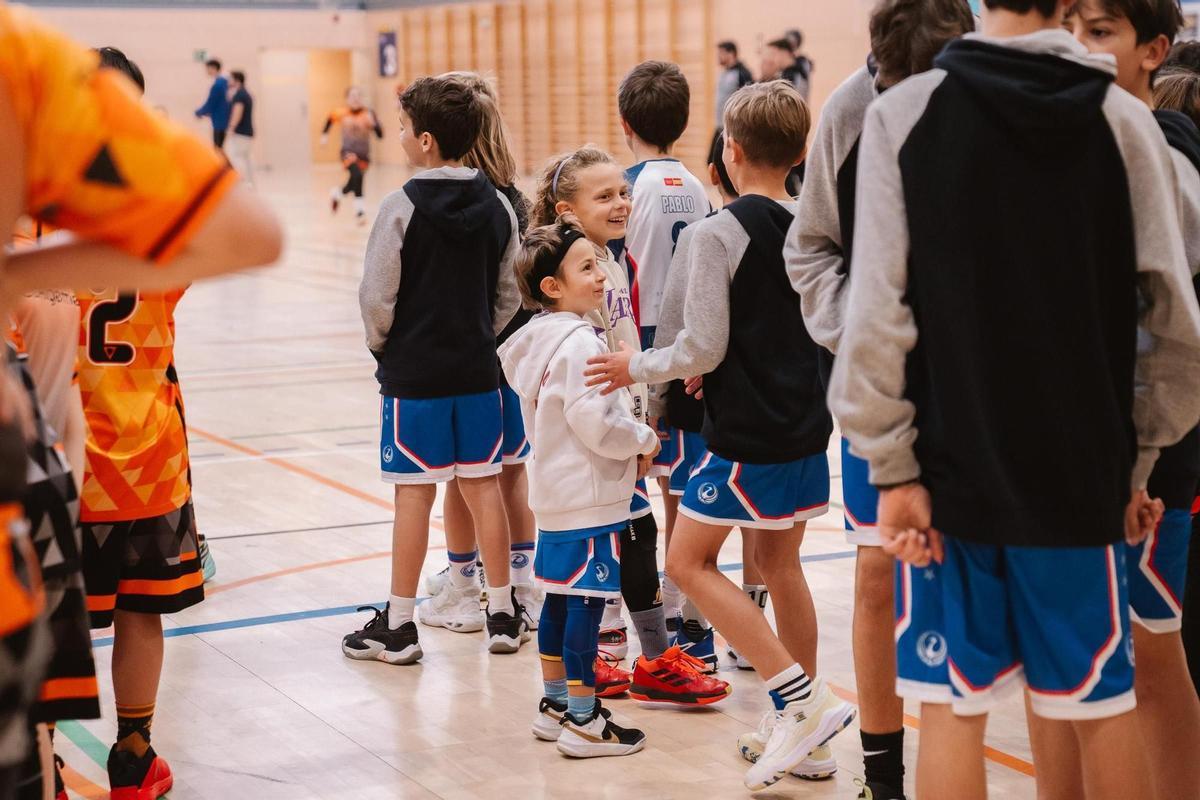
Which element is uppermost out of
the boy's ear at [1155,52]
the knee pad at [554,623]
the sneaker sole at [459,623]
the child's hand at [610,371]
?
the boy's ear at [1155,52]

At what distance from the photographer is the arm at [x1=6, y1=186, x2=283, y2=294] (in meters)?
1.44

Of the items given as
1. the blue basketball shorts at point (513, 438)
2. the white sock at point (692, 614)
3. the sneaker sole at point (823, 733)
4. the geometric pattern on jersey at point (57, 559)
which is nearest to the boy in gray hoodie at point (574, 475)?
the sneaker sole at point (823, 733)

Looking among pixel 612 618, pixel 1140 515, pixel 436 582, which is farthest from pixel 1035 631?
pixel 436 582

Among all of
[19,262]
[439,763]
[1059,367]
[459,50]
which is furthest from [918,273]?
[459,50]

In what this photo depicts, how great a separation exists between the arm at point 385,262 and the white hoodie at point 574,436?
2.51 ft

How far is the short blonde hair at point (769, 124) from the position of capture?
3.09 m

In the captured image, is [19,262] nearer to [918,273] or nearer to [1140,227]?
[918,273]

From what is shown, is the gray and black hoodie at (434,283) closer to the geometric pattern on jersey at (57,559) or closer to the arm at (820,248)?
the arm at (820,248)

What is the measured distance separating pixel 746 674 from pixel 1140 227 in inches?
80.9

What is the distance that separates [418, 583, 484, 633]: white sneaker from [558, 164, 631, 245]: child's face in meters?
1.27

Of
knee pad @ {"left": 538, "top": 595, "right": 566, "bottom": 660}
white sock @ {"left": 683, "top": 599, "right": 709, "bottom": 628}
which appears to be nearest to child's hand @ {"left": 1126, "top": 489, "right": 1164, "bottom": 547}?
knee pad @ {"left": 538, "top": 595, "right": 566, "bottom": 660}

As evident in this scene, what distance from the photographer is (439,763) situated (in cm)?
321

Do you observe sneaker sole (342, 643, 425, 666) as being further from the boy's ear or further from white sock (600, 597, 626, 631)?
the boy's ear

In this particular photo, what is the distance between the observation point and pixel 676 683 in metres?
3.55
